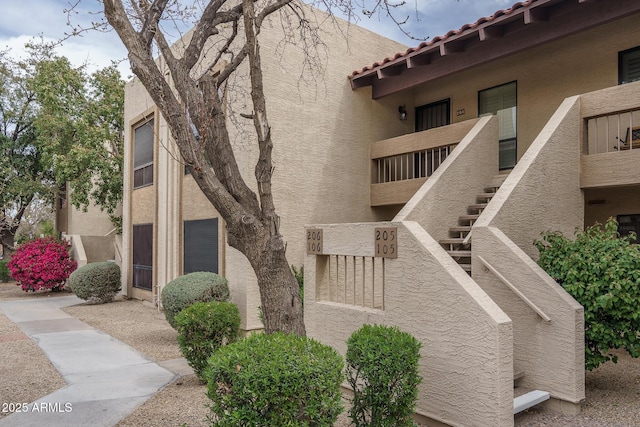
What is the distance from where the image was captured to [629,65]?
30.2 ft

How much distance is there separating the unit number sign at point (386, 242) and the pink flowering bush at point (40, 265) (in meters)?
17.2

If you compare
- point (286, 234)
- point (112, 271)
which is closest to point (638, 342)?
point (286, 234)

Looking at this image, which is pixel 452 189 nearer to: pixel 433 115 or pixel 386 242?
pixel 386 242

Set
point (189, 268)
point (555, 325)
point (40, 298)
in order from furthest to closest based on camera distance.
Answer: point (40, 298) → point (189, 268) → point (555, 325)

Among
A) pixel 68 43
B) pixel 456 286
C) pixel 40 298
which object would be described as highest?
pixel 68 43

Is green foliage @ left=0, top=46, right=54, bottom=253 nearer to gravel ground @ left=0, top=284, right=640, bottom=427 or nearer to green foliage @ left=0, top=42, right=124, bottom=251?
green foliage @ left=0, top=42, right=124, bottom=251

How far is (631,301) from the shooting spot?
5.59m

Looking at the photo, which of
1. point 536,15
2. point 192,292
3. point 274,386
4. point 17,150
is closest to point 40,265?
point 17,150

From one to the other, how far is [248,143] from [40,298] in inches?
509

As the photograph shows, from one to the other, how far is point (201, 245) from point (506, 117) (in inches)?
304

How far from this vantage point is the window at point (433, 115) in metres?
12.4

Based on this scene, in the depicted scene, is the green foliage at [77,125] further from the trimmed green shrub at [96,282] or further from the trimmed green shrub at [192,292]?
the trimmed green shrub at [192,292]

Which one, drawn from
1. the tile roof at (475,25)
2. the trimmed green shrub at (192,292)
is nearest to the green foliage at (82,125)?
the trimmed green shrub at (192,292)

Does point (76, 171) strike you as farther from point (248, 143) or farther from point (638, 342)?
point (638, 342)
